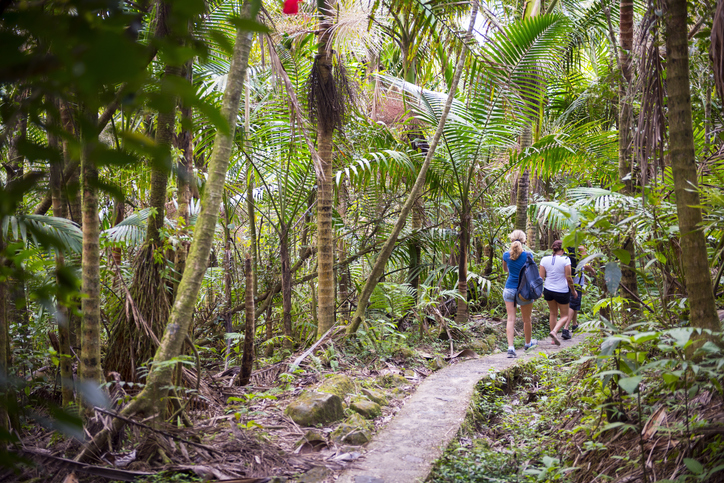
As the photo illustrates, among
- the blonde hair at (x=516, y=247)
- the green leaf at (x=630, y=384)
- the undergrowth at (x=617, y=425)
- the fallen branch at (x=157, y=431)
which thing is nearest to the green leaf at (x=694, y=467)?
the undergrowth at (x=617, y=425)

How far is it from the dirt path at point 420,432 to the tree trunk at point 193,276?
1230 millimetres

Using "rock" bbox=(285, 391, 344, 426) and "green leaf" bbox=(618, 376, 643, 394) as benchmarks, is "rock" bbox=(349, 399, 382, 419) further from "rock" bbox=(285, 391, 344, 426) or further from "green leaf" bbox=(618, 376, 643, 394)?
"green leaf" bbox=(618, 376, 643, 394)

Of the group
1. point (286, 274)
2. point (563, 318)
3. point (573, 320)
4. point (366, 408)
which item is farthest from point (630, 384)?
point (573, 320)

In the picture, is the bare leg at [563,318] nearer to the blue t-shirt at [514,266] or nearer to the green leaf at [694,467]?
the blue t-shirt at [514,266]

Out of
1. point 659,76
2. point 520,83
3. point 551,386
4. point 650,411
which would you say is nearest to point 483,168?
point 520,83

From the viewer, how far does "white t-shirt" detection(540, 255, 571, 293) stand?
6.86 metres

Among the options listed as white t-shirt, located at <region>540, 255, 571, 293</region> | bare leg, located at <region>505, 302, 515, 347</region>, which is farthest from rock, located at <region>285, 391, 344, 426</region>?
white t-shirt, located at <region>540, 255, 571, 293</region>

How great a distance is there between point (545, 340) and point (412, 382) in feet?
10.9

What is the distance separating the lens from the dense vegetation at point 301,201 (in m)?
0.71

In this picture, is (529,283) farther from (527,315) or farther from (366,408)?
(366,408)

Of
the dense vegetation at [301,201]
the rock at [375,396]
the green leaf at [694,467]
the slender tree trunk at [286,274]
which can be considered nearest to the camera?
the dense vegetation at [301,201]

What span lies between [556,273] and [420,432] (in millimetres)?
4074

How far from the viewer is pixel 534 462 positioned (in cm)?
327

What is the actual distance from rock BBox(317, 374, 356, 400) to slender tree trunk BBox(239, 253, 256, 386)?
73 centimetres
